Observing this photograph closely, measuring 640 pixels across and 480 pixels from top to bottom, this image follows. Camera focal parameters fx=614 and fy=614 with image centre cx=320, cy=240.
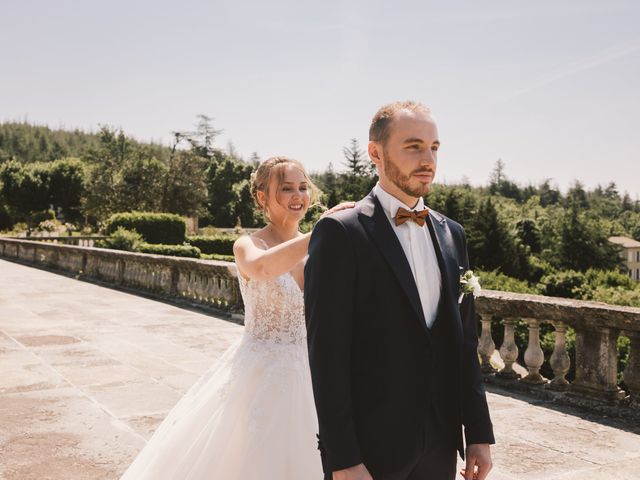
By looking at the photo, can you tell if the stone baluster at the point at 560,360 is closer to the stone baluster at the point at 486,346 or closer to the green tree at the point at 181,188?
the stone baluster at the point at 486,346

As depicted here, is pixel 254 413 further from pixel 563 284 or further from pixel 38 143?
pixel 38 143

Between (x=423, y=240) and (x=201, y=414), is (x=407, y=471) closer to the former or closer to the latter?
(x=423, y=240)

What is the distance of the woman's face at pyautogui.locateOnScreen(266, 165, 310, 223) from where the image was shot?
319cm

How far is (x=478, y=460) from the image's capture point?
2.02 meters

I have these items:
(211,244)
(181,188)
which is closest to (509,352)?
(211,244)

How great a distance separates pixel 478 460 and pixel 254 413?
1.29 m

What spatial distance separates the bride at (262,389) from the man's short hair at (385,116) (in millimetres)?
826

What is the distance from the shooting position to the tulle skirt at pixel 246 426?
2873 millimetres

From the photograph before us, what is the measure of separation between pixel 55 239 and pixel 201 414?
33.4m

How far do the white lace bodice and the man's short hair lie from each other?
150 cm

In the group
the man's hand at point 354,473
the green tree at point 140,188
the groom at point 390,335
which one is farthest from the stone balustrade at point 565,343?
the green tree at point 140,188

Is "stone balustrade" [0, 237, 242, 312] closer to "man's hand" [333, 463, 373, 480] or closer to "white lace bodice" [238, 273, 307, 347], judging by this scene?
"white lace bodice" [238, 273, 307, 347]

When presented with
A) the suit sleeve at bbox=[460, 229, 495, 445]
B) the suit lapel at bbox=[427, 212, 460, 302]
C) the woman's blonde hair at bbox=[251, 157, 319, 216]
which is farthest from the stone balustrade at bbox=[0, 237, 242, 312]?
the suit sleeve at bbox=[460, 229, 495, 445]

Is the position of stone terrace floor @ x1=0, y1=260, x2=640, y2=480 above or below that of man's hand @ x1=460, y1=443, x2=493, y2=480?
below
